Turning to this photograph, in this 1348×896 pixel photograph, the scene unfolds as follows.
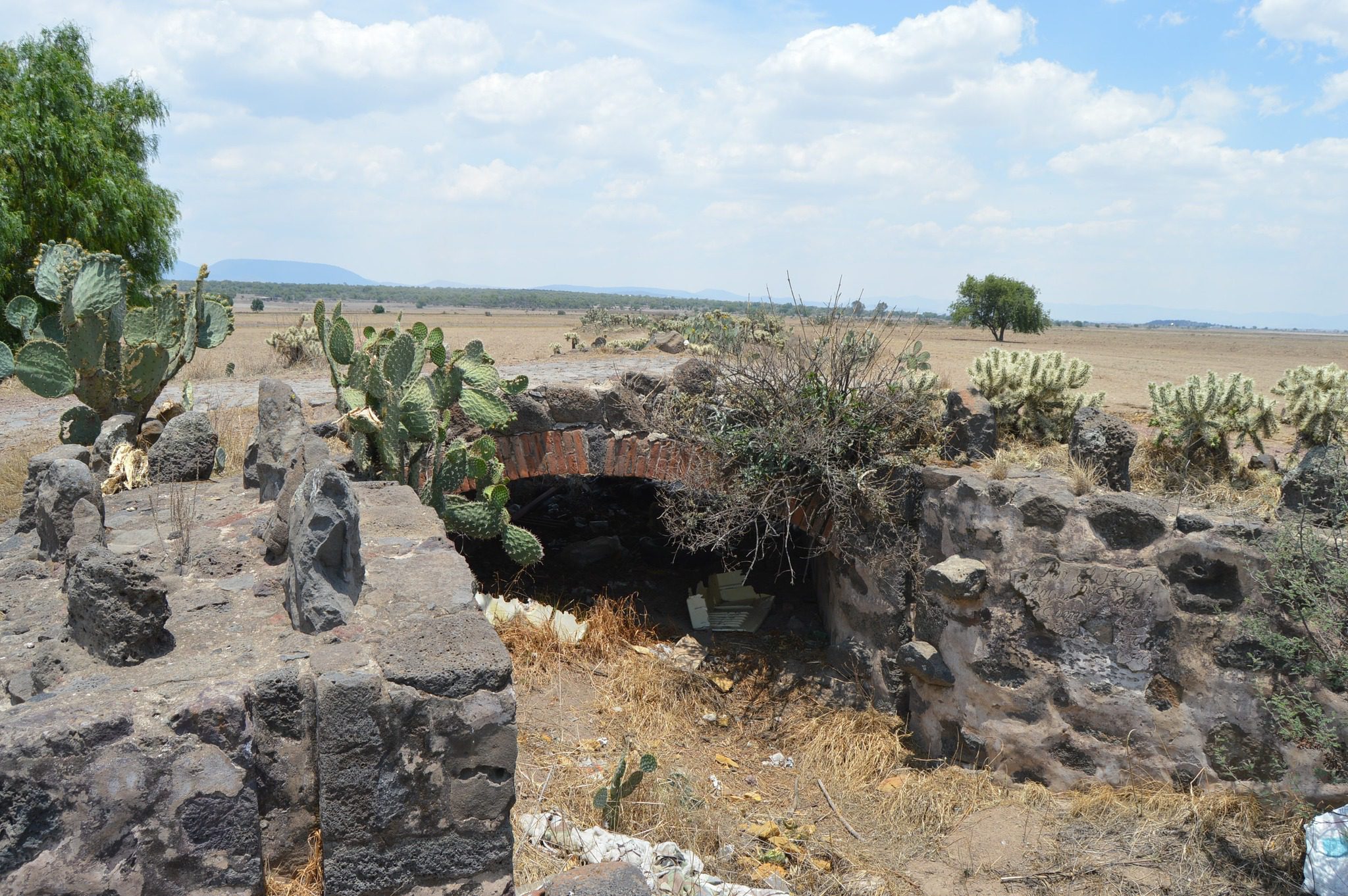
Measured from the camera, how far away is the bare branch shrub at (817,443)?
599 centimetres

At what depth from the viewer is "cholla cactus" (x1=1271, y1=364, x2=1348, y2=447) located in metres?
5.79

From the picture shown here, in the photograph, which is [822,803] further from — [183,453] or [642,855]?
[183,453]

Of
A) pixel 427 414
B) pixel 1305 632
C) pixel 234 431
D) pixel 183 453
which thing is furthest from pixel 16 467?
pixel 1305 632

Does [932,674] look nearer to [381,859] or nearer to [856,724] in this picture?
[856,724]

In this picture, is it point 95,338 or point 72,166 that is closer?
point 95,338

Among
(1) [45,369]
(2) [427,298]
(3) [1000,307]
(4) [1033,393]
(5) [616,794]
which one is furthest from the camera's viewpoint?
(2) [427,298]

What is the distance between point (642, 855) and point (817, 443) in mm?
3020

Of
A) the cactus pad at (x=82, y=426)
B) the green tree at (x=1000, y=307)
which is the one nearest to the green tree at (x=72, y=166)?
the cactus pad at (x=82, y=426)

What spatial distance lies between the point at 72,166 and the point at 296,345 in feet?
14.5

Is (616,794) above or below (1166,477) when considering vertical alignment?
below

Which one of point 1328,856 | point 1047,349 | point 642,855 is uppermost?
point 1047,349

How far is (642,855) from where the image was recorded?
3754 mm

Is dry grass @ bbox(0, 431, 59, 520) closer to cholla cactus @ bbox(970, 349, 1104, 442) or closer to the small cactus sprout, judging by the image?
the small cactus sprout

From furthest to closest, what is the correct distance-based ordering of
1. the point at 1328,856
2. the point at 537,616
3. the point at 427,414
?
the point at 537,616 < the point at 427,414 < the point at 1328,856
